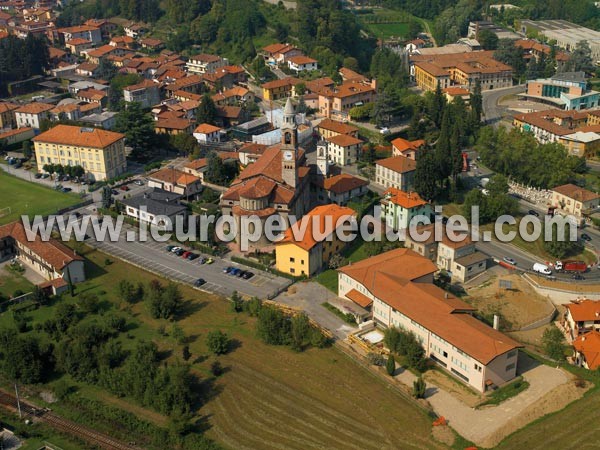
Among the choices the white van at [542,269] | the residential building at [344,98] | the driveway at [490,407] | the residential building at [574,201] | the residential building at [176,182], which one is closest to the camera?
the driveway at [490,407]

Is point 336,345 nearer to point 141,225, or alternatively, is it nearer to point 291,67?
point 141,225

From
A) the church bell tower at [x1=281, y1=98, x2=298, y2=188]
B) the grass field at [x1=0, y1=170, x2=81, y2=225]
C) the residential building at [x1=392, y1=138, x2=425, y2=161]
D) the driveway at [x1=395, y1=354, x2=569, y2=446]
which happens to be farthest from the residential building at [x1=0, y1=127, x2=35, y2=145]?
the driveway at [x1=395, y1=354, x2=569, y2=446]

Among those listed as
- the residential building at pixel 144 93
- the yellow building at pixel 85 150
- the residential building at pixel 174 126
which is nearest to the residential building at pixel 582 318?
the yellow building at pixel 85 150

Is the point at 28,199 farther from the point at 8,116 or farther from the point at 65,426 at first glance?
the point at 65,426

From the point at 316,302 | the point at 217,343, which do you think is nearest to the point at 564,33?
the point at 316,302

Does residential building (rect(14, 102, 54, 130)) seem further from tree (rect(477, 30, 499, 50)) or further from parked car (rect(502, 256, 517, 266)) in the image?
tree (rect(477, 30, 499, 50))

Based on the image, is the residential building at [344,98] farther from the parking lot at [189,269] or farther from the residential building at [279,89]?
the parking lot at [189,269]

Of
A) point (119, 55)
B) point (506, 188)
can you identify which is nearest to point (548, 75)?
point (506, 188)
